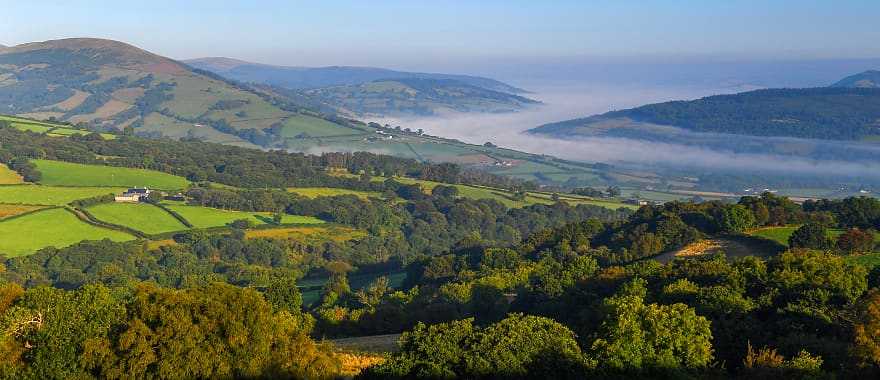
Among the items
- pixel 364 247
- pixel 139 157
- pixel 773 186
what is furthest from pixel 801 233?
pixel 773 186

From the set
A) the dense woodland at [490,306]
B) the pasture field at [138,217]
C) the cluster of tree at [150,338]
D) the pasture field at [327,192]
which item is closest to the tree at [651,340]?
the dense woodland at [490,306]

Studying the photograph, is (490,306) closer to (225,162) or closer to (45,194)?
(45,194)

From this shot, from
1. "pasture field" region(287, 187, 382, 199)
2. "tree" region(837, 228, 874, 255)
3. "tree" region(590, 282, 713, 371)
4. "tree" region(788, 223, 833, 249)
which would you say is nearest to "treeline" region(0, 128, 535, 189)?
"pasture field" region(287, 187, 382, 199)

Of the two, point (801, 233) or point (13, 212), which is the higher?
point (801, 233)

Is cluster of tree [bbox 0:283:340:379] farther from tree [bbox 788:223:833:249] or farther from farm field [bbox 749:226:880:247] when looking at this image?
farm field [bbox 749:226:880:247]

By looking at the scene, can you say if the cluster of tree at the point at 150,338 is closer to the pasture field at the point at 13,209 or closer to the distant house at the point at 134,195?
the pasture field at the point at 13,209

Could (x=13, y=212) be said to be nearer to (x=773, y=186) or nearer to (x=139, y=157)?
(x=139, y=157)

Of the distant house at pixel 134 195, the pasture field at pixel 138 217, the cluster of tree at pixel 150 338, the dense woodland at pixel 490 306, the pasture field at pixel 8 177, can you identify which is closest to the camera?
the cluster of tree at pixel 150 338

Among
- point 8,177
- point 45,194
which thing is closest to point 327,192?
point 45,194
